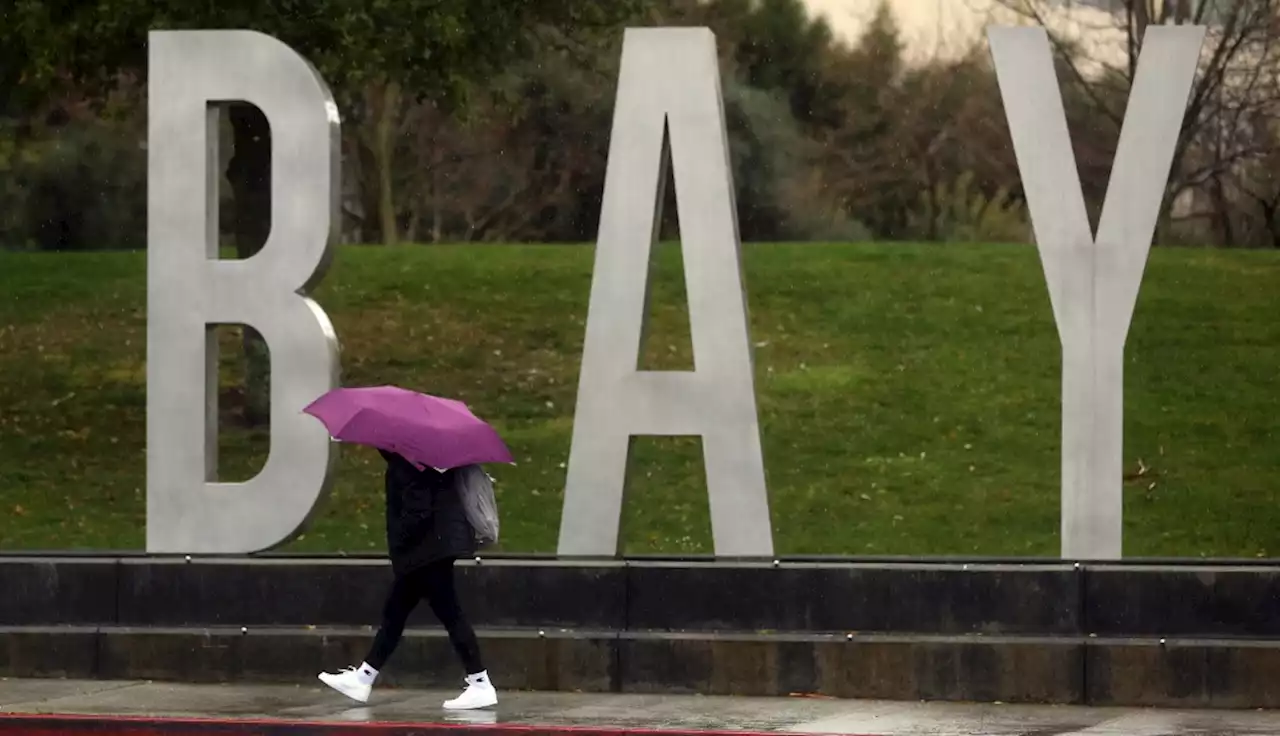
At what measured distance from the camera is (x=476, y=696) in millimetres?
11562

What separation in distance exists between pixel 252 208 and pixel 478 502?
41.2 feet

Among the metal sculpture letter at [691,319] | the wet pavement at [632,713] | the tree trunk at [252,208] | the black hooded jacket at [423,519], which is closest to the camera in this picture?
the wet pavement at [632,713]

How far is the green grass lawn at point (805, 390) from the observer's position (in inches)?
835

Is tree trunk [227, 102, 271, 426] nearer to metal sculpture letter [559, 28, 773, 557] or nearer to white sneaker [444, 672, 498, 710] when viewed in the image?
metal sculpture letter [559, 28, 773, 557]

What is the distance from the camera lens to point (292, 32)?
21.9 m

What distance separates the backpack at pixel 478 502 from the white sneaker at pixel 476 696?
26.9 inches

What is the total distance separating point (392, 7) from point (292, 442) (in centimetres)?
925

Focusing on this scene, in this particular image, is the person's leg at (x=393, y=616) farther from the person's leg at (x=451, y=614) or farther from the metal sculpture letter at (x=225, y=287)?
the metal sculpture letter at (x=225, y=287)

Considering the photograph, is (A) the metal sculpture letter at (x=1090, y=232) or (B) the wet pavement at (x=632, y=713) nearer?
(B) the wet pavement at (x=632, y=713)

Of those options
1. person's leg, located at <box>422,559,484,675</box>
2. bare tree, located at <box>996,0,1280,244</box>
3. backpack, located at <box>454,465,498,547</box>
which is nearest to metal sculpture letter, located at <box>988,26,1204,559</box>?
backpack, located at <box>454,465,498,547</box>

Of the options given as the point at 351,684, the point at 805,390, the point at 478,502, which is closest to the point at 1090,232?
the point at 478,502

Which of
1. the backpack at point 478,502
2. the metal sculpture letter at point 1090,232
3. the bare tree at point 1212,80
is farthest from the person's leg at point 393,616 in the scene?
the bare tree at point 1212,80

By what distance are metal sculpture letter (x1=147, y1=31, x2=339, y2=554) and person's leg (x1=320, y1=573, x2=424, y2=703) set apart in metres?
2.01

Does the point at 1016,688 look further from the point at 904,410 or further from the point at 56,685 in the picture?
the point at 904,410
